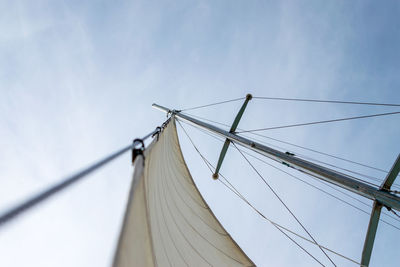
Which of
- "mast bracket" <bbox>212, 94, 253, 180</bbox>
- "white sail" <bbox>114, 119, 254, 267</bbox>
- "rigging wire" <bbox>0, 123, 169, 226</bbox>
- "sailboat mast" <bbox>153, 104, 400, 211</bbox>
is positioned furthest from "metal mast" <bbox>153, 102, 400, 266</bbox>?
"rigging wire" <bbox>0, 123, 169, 226</bbox>

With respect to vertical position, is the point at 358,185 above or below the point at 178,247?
below

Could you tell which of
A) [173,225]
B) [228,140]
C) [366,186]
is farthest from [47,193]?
[228,140]

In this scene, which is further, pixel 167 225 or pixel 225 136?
pixel 225 136

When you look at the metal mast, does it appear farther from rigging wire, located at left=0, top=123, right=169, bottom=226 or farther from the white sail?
rigging wire, located at left=0, top=123, right=169, bottom=226

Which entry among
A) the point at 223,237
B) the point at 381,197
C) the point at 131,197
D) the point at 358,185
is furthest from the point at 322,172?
the point at 131,197

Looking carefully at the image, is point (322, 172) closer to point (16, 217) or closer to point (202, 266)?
point (202, 266)

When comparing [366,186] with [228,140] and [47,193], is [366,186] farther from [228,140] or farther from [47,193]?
[47,193]

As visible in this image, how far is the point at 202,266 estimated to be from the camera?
3.04 meters

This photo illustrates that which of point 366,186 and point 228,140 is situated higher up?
point 228,140

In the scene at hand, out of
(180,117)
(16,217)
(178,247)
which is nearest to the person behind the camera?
(16,217)

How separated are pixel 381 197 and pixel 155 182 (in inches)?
104

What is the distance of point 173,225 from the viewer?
3227mm

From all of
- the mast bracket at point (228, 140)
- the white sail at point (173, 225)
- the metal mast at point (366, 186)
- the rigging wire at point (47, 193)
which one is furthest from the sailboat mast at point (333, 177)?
the rigging wire at point (47, 193)

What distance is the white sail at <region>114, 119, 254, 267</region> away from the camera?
1.68 m
